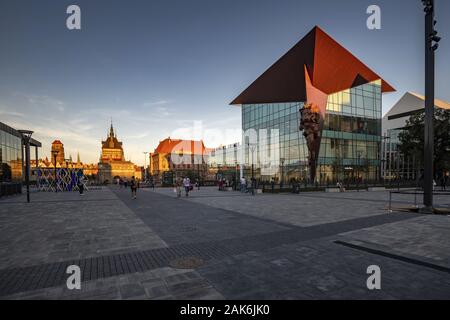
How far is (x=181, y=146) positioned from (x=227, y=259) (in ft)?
393

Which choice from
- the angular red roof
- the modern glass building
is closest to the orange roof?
the modern glass building

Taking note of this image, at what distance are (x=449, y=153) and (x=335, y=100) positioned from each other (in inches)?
716

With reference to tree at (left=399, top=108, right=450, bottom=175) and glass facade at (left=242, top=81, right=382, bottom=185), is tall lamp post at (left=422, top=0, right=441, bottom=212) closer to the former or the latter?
tree at (left=399, top=108, right=450, bottom=175)

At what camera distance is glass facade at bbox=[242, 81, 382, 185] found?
42.5m

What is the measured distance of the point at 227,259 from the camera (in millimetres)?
5672

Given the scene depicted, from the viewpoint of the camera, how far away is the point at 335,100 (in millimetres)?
43094

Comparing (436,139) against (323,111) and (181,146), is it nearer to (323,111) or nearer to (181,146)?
(323,111)

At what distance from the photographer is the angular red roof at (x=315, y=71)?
40469 millimetres

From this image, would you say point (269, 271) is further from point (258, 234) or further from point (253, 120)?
point (253, 120)

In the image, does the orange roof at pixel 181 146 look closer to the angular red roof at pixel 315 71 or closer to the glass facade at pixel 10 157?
the angular red roof at pixel 315 71

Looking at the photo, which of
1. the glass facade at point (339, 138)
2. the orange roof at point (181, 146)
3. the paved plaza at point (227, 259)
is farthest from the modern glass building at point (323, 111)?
the orange roof at point (181, 146)

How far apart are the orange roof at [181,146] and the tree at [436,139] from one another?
9383cm

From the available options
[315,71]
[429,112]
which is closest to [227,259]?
[429,112]
